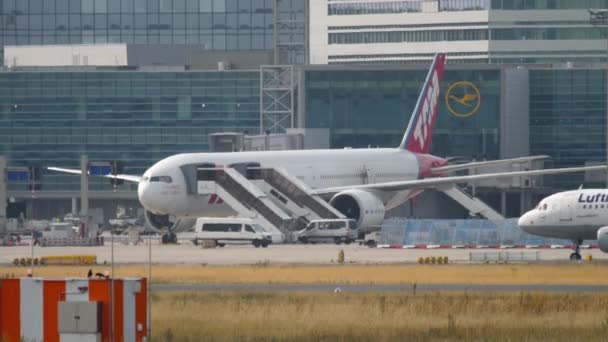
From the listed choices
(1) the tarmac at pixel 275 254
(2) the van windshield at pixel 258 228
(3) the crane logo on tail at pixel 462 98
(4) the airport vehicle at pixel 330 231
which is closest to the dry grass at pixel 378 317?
(1) the tarmac at pixel 275 254

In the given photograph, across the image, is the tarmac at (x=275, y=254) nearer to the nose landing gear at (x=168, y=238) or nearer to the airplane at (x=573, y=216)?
the airplane at (x=573, y=216)

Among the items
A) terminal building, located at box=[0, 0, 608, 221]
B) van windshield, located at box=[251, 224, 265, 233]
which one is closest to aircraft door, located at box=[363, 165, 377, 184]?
van windshield, located at box=[251, 224, 265, 233]

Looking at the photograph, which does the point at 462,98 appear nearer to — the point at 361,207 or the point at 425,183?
→ the point at 425,183

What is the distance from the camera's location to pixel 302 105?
132 m

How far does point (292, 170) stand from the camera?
335 ft

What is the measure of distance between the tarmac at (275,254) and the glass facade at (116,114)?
45.2 m

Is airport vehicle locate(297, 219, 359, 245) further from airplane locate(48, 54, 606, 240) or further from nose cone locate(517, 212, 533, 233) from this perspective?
nose cone locate(517, 212, 533, 233)

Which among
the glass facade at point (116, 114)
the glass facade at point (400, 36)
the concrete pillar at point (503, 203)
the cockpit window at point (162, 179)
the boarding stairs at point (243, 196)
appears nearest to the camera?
the cockpit window at point (162, 179)

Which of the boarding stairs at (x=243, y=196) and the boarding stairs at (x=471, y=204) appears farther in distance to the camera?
the boarding stairs at (x=471, y=204)

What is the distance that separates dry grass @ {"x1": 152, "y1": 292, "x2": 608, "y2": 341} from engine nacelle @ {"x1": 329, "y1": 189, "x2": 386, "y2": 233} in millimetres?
45828

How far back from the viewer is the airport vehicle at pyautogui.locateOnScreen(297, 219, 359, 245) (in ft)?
312

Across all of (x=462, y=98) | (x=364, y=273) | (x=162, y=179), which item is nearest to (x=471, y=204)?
(x=162, y=179)

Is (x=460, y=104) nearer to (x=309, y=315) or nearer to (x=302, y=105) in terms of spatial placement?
(x=302, y=105)

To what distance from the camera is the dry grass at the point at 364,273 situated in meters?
60.9
